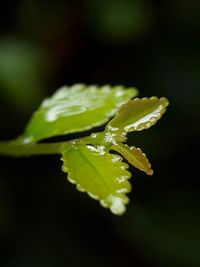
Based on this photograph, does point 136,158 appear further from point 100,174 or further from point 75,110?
point 75,110

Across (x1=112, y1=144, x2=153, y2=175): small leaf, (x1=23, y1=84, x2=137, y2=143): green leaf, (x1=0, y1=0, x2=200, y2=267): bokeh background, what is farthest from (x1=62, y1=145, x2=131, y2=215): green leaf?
(x1=0, y1=0, x2=200, y2=267): bokeh background

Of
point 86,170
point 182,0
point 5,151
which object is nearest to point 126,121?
point 86,170

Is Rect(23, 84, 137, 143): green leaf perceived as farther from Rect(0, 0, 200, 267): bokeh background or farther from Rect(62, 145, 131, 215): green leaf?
Rect(0, 0, 200, 267): bokeh background

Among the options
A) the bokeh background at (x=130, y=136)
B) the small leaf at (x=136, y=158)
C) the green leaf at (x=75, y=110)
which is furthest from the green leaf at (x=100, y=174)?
the bokeh background at (x=130, y=136)

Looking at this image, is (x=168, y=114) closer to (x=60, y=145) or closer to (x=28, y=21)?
(x=28, y=21)

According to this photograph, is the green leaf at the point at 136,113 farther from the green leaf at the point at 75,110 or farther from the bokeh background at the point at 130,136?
the bokeh background at the point at 130,136
